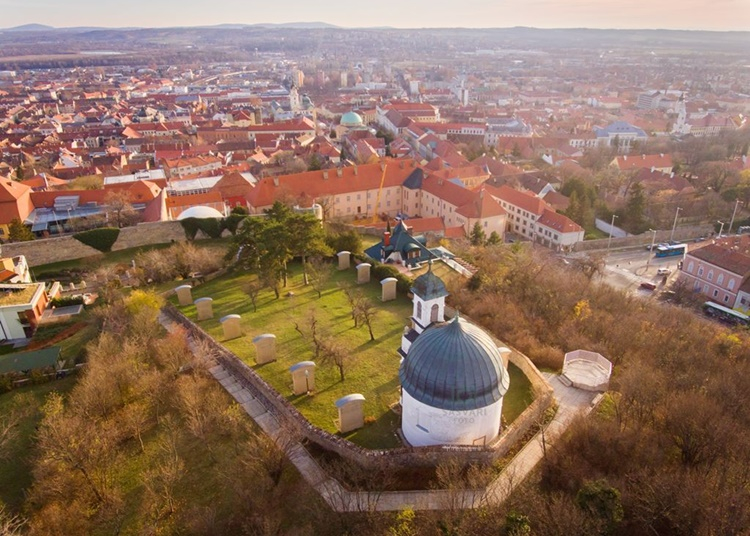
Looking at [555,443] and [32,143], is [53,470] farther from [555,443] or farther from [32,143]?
[32,143]

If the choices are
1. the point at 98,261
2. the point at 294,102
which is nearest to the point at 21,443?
the point at 98,261

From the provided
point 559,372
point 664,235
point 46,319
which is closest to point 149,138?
point 46,319

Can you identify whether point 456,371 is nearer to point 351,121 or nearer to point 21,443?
point 21,443

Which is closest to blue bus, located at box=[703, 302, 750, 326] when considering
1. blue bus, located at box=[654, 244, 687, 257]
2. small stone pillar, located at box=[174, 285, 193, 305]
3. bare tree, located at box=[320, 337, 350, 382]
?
blue bus, located at box=[654, 244, 687, 257]

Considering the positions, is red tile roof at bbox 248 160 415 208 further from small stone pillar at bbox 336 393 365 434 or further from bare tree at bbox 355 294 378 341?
small stone pillar at bbox 336 393 365 434

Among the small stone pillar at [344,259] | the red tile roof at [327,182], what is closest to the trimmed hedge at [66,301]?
the small stone pillar at [344,259]
